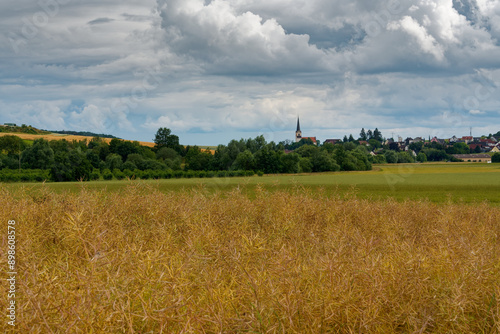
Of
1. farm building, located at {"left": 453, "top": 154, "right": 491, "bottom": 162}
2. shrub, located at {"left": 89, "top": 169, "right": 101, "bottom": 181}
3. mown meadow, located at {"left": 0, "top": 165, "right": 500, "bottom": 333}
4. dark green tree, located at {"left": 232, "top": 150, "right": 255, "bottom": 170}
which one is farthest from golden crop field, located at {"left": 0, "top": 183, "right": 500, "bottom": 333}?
farm building, located at {"left": 453, "top": 154, "right": 491, "bottom": 162}

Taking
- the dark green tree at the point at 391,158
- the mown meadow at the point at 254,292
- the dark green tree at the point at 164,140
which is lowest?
the mown meadow at the point at 254,292

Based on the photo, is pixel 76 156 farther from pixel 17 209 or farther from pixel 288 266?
pixel 288 266

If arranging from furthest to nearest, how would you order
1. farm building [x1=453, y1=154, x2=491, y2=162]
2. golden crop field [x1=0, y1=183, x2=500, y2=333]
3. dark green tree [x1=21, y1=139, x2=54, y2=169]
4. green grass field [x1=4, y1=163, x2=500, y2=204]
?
farm building [x1=453, y1=154, x2=491, y2=162], dark green tree [x1=21, y1=139, x2=54, y2=169], green grass field [x1=4, y1=163, x2=500, y2=204], golden crop field [x1=0, y1=183, x2=500, y2=333]

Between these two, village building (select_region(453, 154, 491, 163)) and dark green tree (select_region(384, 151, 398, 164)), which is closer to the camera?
dark green tree (select_region(384, 151, 398, 164))

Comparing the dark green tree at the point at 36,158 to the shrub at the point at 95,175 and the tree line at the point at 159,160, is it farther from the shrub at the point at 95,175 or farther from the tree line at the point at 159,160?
the shrub at the point at 95,175

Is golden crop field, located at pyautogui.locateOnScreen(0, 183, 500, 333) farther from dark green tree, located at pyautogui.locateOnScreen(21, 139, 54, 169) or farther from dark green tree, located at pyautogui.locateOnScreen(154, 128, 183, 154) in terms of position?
dark green tree, located at pyautogui.locateOnScreen(154, 128, 183, 154)

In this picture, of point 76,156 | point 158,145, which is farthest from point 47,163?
point 158,145

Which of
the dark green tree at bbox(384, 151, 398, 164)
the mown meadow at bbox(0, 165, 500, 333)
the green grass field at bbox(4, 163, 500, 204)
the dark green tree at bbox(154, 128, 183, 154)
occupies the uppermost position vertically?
the dark green tree at bbox(154, 128, 183, 154)

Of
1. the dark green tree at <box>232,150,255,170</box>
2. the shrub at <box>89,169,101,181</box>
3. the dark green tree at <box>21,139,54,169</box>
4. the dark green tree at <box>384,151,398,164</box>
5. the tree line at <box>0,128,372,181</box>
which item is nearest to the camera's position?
the tree line at <box>0,128,372,181</box>

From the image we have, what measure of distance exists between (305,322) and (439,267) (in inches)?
90.2

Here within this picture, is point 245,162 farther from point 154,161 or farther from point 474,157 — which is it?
point 474,157

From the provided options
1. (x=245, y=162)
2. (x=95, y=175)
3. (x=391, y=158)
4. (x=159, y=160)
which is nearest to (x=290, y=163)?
(x=245, y=162)

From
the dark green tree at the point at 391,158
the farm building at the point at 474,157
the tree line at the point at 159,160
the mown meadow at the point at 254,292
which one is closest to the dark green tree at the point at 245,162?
the tree line at the point at 159,160

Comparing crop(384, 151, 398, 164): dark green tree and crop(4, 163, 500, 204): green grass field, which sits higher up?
crop(384, 151, 398, 164): dark green tree
